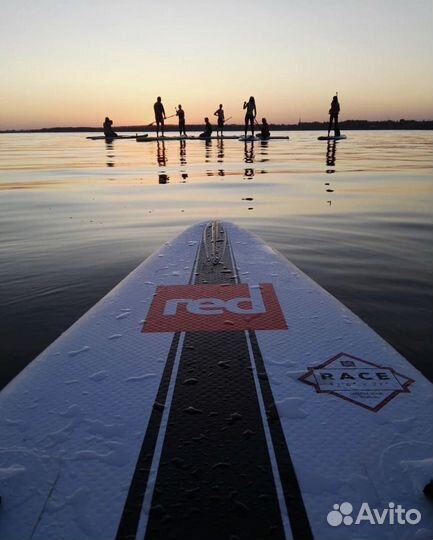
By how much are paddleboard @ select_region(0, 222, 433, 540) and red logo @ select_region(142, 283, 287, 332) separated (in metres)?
0.01

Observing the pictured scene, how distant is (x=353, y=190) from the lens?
25.2 feet

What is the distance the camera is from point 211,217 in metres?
5.95

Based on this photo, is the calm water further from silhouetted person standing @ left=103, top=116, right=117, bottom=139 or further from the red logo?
silhouetted person standing @ left=103, top=116, right=117, bottom=139

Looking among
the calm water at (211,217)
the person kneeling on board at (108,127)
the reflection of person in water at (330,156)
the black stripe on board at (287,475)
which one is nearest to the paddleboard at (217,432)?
the black stripe on board at (287,475)

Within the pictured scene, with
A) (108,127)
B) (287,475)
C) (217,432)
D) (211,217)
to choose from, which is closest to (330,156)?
(211,217)

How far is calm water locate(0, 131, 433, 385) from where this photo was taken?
111 inches

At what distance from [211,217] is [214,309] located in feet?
12.3

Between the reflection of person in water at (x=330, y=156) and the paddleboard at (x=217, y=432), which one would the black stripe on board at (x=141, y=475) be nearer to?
the paddleboard at (x=217, y=432)

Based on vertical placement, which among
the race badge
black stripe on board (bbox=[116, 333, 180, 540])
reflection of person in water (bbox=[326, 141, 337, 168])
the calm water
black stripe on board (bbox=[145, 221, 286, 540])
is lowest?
the calm water

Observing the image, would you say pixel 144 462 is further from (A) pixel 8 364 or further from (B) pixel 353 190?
(B) pixel 353 190

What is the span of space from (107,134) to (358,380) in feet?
118

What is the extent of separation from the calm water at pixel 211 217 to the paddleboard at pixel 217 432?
0.57m

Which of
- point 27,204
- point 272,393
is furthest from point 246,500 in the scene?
point 27,204

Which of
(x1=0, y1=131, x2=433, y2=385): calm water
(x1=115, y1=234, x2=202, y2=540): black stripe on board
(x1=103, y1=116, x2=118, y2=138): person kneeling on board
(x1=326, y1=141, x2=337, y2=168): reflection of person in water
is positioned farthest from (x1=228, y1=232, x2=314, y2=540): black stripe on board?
(x1=103, y1=116, x2=118, y2=138): person kneeling on board
